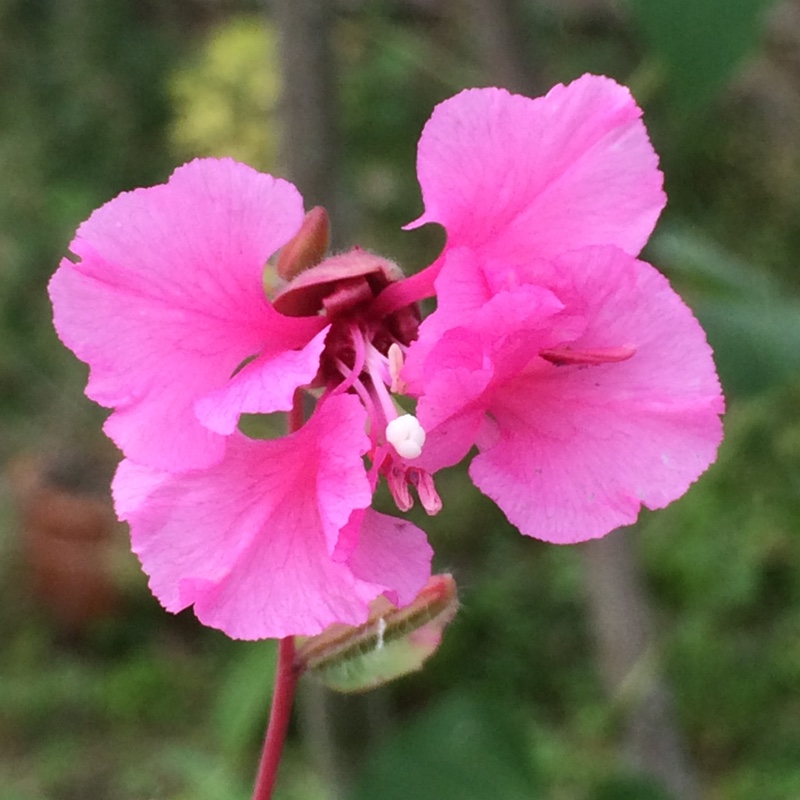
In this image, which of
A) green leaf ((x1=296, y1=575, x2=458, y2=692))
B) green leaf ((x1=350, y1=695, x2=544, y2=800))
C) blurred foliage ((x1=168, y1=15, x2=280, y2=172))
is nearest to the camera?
green leaf ((x1=296, y1=575, x2=458, y2=692))

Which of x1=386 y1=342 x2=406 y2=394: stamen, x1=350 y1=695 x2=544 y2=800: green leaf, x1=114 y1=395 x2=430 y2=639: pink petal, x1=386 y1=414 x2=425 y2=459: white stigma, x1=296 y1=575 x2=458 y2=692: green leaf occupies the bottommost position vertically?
x1=350 y1=695 x2=544 y2=800: green leaf

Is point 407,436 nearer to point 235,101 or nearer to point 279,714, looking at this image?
point 279,714

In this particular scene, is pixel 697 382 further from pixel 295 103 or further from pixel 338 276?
pixel 295 103

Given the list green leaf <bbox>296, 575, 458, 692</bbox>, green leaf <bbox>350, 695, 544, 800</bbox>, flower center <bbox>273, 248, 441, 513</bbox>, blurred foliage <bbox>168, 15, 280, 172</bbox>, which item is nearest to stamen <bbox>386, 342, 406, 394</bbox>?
flower center <bbox>273, 248, 441, 513</bbox>

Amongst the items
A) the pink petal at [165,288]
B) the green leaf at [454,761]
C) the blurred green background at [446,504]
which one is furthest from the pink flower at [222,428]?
the green leaf at [454,761]

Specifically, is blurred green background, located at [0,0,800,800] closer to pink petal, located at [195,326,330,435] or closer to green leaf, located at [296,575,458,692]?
green leaf, located at [296,575,458,692]

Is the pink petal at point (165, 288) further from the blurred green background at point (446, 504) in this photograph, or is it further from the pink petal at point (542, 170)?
the blurred green background at point (446, 504)

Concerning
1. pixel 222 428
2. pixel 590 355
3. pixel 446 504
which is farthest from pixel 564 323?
pixel 446 504

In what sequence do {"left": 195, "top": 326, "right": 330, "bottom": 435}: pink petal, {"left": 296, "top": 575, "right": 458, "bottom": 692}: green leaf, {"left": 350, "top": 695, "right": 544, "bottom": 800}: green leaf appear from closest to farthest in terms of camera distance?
{"left": 195, "top": 326, "right": 330, "bottom": 435}: pink petal → {"left": 296, "top": 575, "right": 458, "bottom": 692}: green leaf → {"left": 350, "top": 695, "right": 544, "bottom": 800}: green leaf

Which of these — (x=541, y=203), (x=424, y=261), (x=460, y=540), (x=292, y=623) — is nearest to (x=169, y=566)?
(x=292, y=623)
